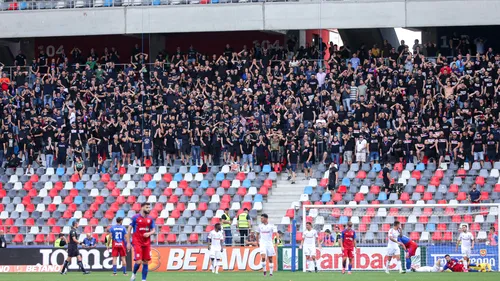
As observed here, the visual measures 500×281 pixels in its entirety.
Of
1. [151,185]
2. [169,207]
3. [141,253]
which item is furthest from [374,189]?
[141,253]

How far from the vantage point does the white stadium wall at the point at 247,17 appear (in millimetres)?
45125

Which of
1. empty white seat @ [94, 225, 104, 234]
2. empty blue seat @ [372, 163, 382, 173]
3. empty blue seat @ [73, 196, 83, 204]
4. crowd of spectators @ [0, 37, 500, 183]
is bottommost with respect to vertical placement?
empty white seat @ [94, 225, 104, 234]

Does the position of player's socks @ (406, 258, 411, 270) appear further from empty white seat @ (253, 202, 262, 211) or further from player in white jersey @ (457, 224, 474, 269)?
empty white seat @ (253, 202, 262, 211)

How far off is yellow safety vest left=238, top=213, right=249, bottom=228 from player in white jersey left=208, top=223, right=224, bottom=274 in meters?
4.48

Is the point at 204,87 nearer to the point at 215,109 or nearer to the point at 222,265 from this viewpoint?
the point at 215,109

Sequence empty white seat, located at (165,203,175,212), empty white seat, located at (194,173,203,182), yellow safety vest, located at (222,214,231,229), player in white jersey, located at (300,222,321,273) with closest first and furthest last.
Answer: player in white jersey, located at (300,222,321,273), yellow safety vest, located at (222,214,231,229), empty white seat, located at (165,203,175,212), empty white seat, located at (194,173,203,182)

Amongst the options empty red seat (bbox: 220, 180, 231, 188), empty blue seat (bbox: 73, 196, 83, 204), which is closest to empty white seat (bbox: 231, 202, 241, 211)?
empty red seat (bbox: 220, 180, 231, 188)

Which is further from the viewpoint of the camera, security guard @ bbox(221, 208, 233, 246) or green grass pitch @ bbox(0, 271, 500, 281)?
security guard @ bbox(221, 208, 233, 246)

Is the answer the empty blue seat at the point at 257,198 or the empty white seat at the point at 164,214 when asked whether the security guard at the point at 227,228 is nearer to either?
the empty blue seat at the point at 257,198

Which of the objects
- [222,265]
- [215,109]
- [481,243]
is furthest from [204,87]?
[481,243]

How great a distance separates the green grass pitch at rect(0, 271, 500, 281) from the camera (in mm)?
30141

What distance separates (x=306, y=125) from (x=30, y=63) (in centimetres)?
1660

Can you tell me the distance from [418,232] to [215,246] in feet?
22.8

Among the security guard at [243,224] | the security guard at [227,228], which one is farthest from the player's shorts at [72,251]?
the security guard at [243,224]
